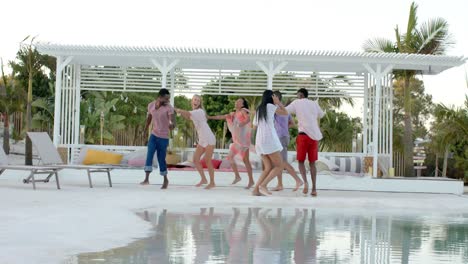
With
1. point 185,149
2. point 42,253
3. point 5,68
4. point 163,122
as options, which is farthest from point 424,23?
point 42,253

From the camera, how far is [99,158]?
16203mm

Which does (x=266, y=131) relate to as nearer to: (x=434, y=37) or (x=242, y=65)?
(x=242, y=65)

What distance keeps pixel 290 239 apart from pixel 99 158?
9.90 meters

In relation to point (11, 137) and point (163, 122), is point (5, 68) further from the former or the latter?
point (163, 122)

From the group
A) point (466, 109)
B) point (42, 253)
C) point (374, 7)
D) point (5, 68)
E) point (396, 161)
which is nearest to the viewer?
point (42, 253)

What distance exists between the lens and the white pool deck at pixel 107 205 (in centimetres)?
616

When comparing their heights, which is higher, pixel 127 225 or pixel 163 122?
pixel 163 122

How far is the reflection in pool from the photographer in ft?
18.6

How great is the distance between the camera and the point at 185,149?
666 inches

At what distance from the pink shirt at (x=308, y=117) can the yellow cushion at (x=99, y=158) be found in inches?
203

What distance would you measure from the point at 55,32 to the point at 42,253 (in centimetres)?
2444

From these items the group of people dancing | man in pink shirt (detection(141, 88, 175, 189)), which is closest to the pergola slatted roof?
the group of people dancing

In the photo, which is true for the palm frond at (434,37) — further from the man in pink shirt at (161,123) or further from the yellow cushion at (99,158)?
the man in pink shirt at (161,123)

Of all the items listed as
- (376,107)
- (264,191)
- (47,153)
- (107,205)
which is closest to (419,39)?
(376,107)
